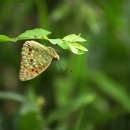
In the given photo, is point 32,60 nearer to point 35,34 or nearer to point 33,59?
point 33,59

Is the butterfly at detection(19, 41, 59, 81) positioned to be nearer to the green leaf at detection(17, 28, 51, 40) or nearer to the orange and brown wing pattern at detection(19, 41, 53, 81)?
the orange and brown wing pattern at detection(19, 41, 53, 81)

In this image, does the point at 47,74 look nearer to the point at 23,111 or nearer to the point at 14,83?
the point at 14,83

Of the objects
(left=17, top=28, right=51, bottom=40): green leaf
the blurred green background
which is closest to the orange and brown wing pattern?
(left=17, top=28, right=51, bottom=40): green leaf

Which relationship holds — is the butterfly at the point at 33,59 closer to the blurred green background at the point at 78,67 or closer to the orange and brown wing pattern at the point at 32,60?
the orange and brown wing pattern at the point at 32,60

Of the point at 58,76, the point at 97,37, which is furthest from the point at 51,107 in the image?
the point at 97,37

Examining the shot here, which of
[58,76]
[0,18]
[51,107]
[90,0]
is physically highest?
[90,0]

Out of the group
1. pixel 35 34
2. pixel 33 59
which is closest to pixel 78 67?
pixel 33 59

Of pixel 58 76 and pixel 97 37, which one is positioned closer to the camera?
pixel 58 76

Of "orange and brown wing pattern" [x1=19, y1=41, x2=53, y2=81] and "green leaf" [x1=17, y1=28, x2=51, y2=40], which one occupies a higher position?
"green leaf" [x1=17, y1=28, x2=51, y2=40]
